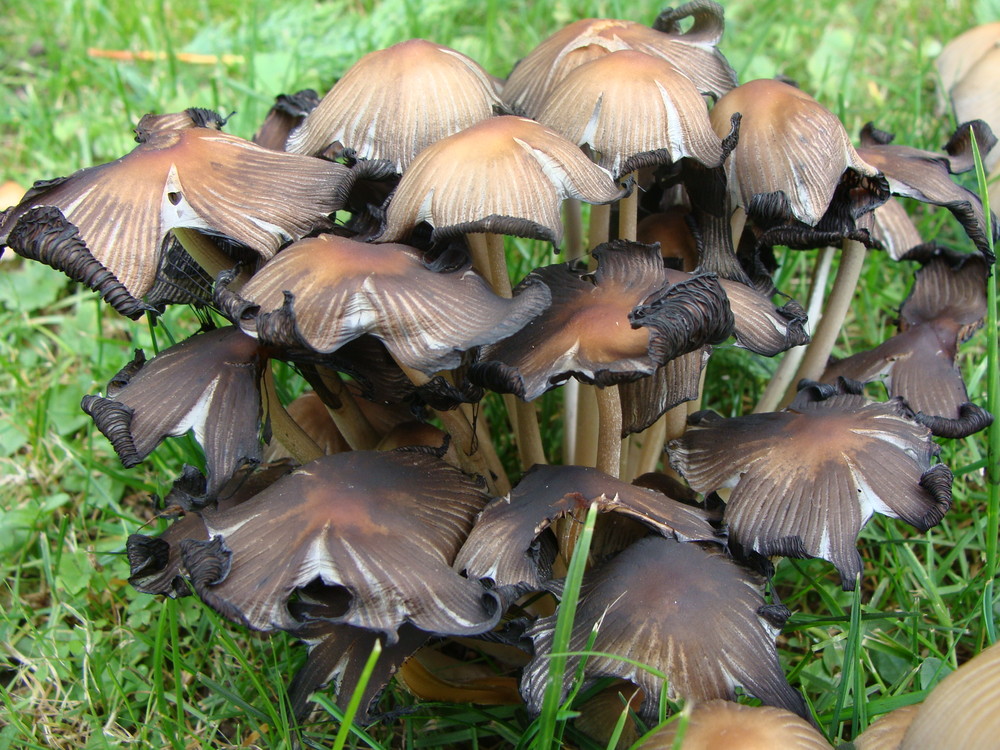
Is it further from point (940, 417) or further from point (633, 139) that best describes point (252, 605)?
point (940, 417)

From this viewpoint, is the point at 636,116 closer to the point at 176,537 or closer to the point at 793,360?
the point at 793,360

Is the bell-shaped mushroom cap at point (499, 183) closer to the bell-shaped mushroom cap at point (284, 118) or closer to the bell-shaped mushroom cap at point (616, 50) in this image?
the bell-shaped mushroom cap at point (616, 50)

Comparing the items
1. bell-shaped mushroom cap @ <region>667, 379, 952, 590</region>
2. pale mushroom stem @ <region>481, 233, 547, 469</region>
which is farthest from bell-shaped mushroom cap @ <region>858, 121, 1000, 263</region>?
pale mushroom stem @ <region>481, 233, 547, 469</region>

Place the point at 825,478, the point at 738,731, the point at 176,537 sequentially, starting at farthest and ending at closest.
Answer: the point at 176,537 < the point at 825,478 < the point at 738,731

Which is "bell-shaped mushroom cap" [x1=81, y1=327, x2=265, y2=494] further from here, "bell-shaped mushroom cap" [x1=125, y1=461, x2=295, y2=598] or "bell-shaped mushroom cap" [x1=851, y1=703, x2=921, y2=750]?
"bell-shaped mushroom cap" [x1=851, y1=703, x2=921, y2=750]

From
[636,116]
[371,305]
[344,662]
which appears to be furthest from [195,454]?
[636,116]

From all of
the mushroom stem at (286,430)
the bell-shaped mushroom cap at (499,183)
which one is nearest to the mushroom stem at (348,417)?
the mushroom stem at (286,430)
